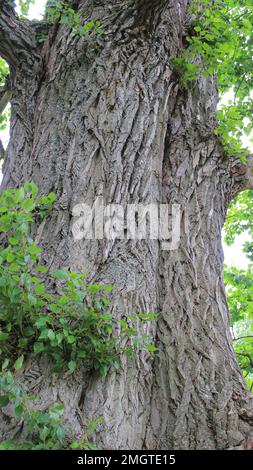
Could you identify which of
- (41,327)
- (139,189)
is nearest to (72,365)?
(41,327)

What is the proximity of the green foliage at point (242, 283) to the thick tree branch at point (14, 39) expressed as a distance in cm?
347

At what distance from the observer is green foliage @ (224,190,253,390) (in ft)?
19.6

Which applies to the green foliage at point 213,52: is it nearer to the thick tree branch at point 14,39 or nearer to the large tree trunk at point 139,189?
the large tree trunk at point 139,189

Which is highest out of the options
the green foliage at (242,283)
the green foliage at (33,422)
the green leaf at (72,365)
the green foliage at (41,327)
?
the green foliage at (242,283)

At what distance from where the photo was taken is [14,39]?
155 inches

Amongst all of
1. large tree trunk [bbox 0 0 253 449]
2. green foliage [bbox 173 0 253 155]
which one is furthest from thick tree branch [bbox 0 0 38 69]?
green foliage [bbox 173 0 253 155]

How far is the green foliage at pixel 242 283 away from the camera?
5981 millimetres

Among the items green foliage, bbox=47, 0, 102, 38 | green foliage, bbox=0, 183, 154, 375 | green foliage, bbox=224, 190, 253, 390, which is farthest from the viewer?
green foliage, bbox=224, 190, 253, 390

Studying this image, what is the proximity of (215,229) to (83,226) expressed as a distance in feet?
3.82

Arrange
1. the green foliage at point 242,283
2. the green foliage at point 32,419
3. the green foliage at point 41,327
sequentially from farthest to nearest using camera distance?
the green foliage at point 242,283 < the green foliage at point 41,327 < the green foliage at point 32,419

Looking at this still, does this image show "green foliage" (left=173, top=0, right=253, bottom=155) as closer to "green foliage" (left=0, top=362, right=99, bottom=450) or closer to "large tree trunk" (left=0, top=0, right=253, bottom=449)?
"large tree trunk" (left=0, top=0, right=253, bottom=449)

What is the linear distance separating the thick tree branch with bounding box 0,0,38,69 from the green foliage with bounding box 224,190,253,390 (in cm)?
347

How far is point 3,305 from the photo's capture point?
88.7 inches

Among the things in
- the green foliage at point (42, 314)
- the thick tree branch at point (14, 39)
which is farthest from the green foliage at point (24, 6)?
the green foliage at point (42, 314)
